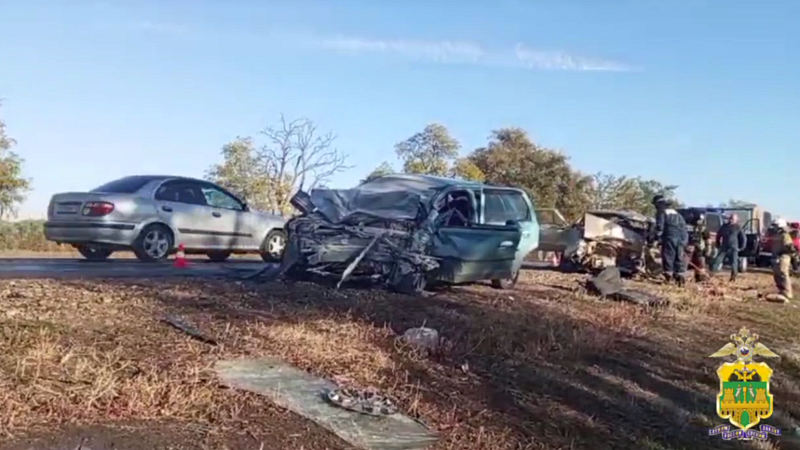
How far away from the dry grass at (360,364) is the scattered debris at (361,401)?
0.22 metres

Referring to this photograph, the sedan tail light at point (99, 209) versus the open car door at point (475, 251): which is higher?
the sedan tail light at point (99, 209)

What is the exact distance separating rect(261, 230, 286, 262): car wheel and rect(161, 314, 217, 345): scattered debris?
23.5ft

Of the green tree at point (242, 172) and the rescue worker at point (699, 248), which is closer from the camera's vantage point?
the rescue worker at point (699, 248)

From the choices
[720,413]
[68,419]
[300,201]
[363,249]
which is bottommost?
[720,413]

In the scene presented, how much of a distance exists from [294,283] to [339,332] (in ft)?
9.25

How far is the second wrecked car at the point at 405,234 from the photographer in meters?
9.35

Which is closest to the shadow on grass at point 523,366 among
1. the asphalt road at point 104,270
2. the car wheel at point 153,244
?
the asphalt road at point 104,270

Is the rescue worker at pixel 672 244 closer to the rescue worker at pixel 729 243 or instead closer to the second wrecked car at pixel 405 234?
the rescue worker at pixel 729 243

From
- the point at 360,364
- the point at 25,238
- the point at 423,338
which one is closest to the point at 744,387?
the point at 423,338

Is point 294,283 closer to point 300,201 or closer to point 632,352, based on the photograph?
point 300,201

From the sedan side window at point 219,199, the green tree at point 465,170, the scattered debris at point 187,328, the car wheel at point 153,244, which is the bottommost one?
the scattered debris at point 187,328

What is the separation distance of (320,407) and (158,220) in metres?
7.86

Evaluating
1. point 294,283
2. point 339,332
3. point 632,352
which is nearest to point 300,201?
point 294,283

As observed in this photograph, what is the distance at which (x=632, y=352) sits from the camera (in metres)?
7.96
